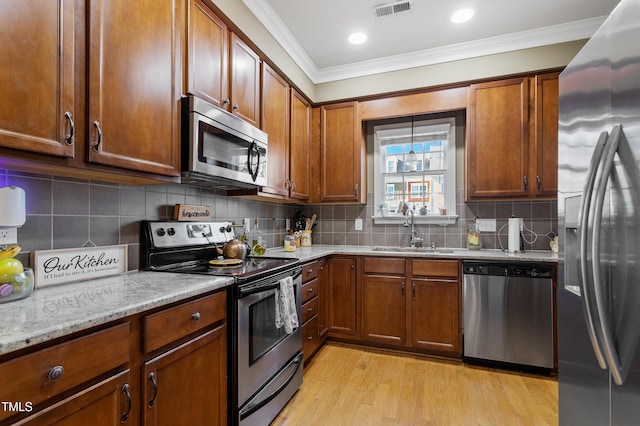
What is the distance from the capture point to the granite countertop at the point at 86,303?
31.0 inches

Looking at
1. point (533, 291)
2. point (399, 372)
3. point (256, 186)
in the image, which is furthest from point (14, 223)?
point (533, 291)

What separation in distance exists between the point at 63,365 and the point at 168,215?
121 cm

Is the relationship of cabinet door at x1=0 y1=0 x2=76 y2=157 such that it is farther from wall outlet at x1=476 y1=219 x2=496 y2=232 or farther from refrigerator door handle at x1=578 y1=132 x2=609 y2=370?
wall outlet at x1=476 y1=219 x2=496 y2=232

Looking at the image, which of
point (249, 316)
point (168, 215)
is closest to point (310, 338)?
point (249, 316)

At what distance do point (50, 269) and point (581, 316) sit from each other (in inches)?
87.6

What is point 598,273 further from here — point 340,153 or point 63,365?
point 340,153

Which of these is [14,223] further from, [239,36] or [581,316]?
[581,316]

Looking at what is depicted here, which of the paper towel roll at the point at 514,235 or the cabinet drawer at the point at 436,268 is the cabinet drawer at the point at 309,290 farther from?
the paper towel roll at the point at 514,235

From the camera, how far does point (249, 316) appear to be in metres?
1.60

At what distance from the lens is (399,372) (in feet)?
7.98

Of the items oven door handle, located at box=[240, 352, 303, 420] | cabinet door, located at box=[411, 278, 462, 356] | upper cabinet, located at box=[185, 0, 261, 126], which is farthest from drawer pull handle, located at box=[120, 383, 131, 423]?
cabinet door, located at box=[411, 278, 462, 356]

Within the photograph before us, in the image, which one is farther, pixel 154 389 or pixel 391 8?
pixel 391 8

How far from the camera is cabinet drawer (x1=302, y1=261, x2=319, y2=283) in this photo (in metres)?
2.40

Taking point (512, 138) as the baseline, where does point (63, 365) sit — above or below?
below
